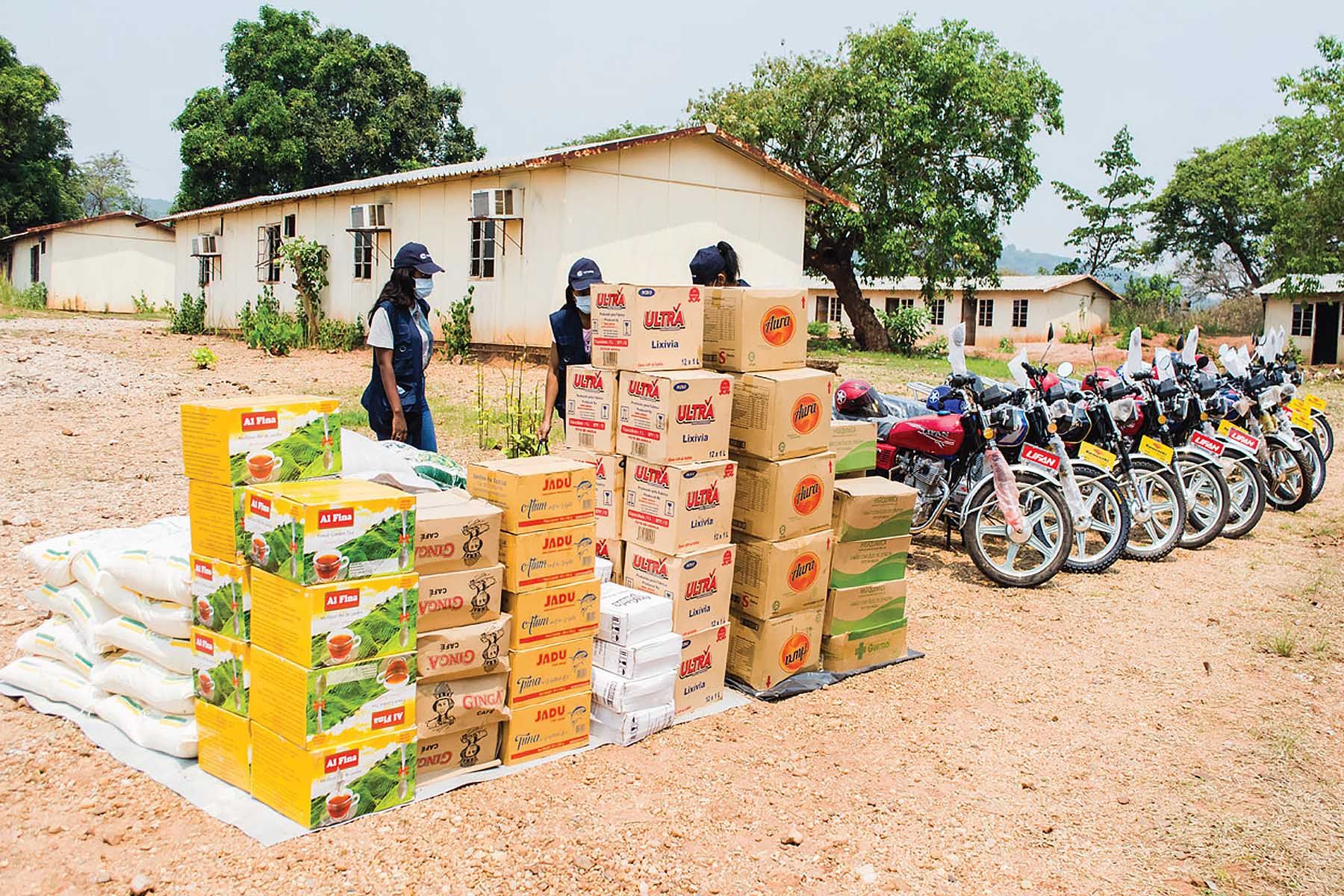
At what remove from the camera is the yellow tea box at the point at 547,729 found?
3771mm

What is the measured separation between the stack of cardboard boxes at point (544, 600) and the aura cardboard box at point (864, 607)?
1.36 metres

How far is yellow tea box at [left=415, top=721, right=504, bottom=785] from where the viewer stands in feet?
11.8

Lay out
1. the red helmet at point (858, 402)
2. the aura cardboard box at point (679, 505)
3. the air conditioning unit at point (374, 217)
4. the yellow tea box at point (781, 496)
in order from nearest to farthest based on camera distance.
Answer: the aura cardboard box at point (679, 505), the yellow tea box at point (781, 496), the red helmet at point (858, 402), the air conditioning unit at point (374, 217)

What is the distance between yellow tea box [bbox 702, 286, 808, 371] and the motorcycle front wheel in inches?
86.9

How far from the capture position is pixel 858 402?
701 centimetres

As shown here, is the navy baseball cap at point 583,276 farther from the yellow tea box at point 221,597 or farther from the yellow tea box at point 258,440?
the yellow tea box at point 221,597

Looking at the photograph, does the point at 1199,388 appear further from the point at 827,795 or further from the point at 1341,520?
the point at 827,795

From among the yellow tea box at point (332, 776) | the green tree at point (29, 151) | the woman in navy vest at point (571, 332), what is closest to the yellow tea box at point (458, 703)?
the yellow tea box at point (332, 776)

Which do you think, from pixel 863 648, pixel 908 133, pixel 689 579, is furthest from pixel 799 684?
pixel 908 133

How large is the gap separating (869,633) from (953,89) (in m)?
21.9

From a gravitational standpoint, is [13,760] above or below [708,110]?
below

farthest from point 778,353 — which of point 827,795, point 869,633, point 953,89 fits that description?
point 953,89

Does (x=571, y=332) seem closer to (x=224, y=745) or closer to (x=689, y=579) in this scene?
(x=689, y=579)

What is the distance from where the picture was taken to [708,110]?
26.0 meters
